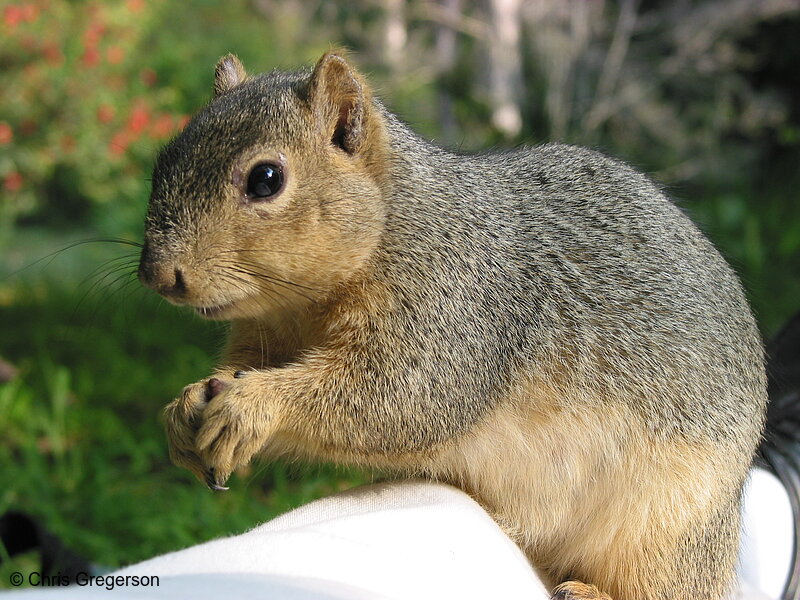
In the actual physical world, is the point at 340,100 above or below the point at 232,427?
above

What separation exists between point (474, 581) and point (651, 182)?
1.19 meters

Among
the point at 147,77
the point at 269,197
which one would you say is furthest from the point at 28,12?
the point at 269,197

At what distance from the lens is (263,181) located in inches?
59.9

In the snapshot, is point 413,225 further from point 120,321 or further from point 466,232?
point 120,321

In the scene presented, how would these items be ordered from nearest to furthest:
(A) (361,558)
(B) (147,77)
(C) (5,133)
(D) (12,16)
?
(A) (361,558), (C) (5,133), (D) (12,16), (B) (147,77)

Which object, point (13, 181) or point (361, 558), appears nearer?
point (361, 558)

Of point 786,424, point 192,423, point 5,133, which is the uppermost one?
point 5,133

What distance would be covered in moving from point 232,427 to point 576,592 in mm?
882

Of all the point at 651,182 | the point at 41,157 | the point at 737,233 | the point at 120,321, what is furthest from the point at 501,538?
the point at 41,157

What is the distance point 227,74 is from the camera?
185cm

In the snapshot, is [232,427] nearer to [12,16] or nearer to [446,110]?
[446,110]

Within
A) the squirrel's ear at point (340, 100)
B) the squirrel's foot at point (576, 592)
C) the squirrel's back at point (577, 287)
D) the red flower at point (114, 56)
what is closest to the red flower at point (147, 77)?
the red flower at point (114, 56)

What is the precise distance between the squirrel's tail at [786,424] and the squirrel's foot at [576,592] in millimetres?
616

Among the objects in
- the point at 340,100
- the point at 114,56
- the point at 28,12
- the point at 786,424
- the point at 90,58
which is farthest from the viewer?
the point at 114,56
